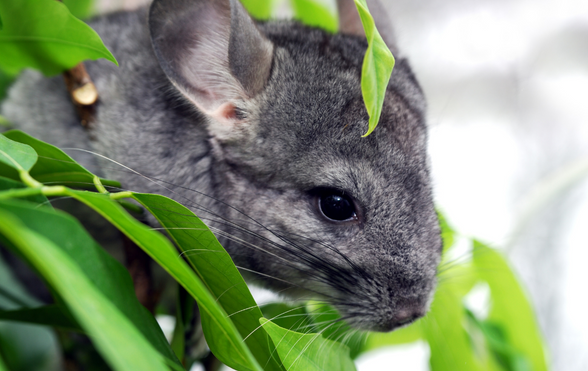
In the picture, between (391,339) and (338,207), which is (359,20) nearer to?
(338,207)

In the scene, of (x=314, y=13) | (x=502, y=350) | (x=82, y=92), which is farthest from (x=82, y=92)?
(x=502, y=350)

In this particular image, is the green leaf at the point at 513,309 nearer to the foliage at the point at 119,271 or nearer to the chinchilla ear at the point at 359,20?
the foliage at the point at 119,271

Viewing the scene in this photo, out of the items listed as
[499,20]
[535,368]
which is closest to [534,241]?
[499,20]

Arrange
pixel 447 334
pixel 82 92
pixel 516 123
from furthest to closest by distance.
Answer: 1. pixel 516 123
2. pixel 447 334
3. pixel 82 92

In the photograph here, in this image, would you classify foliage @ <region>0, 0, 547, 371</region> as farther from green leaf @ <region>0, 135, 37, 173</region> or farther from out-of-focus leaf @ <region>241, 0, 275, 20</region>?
out-of-focus leaf @ <region>241, 0, 275, 20</region>

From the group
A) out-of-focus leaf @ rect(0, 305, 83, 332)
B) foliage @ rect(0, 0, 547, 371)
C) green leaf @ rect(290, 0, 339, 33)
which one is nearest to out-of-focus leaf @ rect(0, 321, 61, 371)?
foliage @ rect(0, 0, 547, 371)

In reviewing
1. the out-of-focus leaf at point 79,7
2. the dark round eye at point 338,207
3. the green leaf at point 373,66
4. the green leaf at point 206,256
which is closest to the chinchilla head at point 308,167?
the dark round eye at point 338,207

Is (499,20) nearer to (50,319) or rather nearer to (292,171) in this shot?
(292,171)
